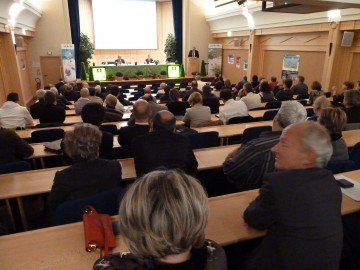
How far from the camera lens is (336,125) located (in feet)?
8.32

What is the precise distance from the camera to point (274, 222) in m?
1.41

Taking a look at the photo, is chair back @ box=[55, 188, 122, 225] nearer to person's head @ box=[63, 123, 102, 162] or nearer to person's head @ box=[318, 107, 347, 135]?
person's head @ box=[63, 123, 102, 162]

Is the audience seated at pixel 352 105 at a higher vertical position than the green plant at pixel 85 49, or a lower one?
lower

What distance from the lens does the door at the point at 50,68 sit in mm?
12742

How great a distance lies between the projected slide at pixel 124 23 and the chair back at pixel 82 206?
14.9 metres

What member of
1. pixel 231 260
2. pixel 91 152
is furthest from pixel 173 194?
pixel 91 152

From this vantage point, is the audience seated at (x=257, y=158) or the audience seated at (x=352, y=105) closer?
the audience seated at (x=257, y=158)

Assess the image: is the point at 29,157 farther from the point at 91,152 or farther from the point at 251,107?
the point at 251,107

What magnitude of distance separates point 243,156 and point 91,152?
1.20m

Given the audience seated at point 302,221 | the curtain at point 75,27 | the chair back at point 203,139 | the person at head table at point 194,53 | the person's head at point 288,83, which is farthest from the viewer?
the person at head table at point 194,53

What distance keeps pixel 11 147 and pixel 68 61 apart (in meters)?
10.5

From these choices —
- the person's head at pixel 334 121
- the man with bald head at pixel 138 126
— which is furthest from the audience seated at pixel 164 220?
the man with bald head at pixel 138 126

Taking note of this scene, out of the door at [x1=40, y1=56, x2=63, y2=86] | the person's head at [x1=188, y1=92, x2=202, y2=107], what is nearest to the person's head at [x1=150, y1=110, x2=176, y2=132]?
the person's head at [x1=188, y1=92, x2=202, y2=107]

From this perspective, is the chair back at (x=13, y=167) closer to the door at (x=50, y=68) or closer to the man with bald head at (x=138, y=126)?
the man with bald head at (x=138, y=126)
